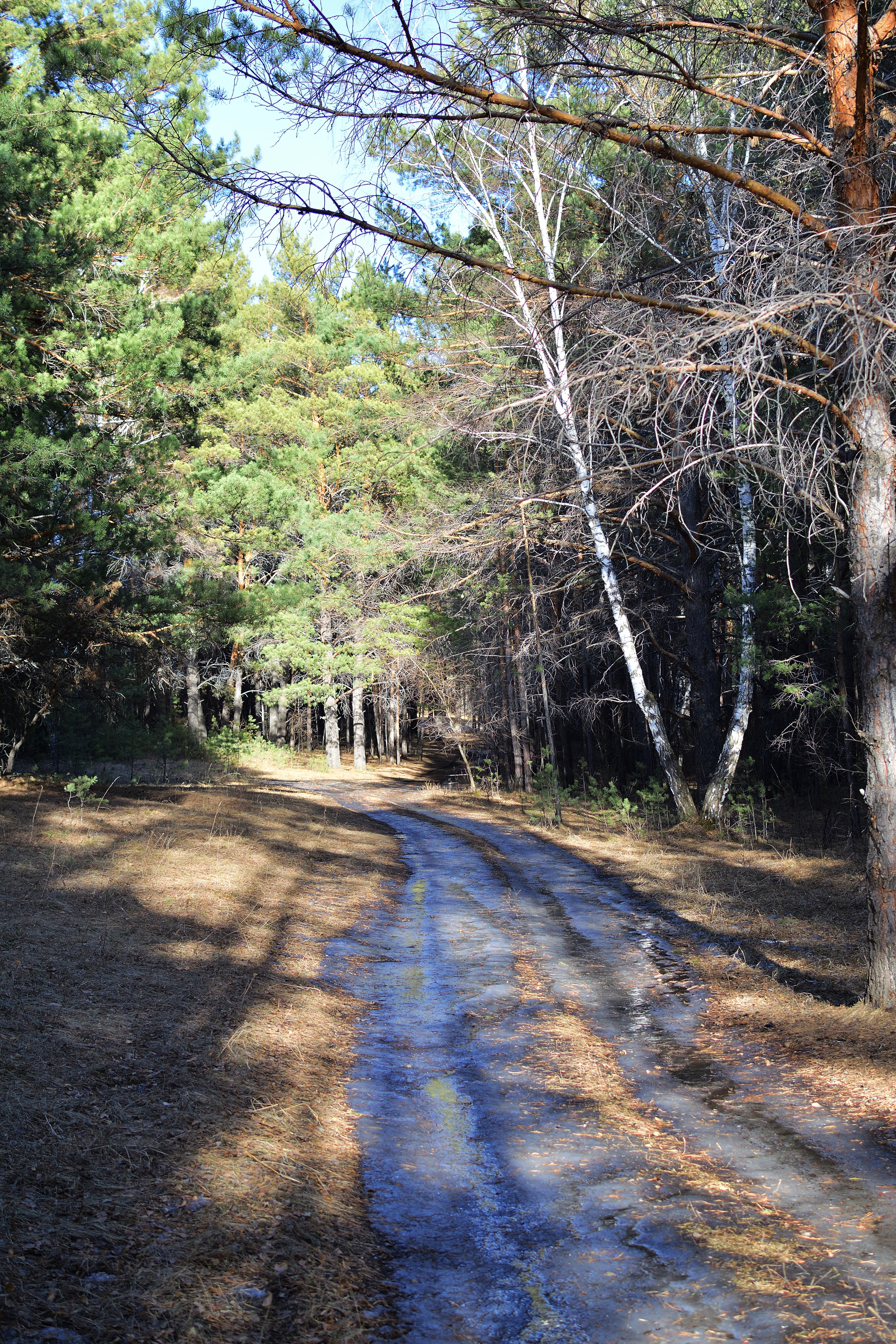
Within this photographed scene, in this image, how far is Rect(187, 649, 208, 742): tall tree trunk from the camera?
33.0 m

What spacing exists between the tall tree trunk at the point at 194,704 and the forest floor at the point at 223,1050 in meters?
20.4

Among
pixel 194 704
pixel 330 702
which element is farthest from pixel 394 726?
pixel 194 704

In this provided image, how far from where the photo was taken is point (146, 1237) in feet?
10.8

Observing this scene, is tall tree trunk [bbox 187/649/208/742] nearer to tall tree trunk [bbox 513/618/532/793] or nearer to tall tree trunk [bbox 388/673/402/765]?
tall tree trunk [bbox 388/673/402/765]

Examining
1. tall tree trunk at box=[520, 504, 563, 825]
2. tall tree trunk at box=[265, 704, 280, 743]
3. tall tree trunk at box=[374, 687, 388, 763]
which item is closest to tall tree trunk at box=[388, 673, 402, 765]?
tall tree trunk at box=[374, 687, 388, 763]

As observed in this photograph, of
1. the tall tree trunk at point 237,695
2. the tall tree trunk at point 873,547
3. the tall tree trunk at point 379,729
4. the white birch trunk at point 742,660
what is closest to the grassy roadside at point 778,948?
the tall tree trunk at point 873,547

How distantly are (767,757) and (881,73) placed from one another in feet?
59.8

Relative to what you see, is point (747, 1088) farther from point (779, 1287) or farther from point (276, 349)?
point (276, 349)

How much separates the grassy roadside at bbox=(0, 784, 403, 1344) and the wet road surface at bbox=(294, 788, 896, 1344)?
254 millimetres

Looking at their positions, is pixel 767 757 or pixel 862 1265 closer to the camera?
pixel 862 1265

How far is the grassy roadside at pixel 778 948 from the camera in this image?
5297 mm

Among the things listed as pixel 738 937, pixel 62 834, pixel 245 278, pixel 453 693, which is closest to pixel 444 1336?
pixel 738 937

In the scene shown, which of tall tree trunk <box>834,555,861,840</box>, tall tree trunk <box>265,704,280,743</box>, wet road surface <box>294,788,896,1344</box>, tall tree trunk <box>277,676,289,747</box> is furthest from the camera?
tall tree trunk <box>265,704,280,743</box>

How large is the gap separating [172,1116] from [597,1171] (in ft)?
6.42
